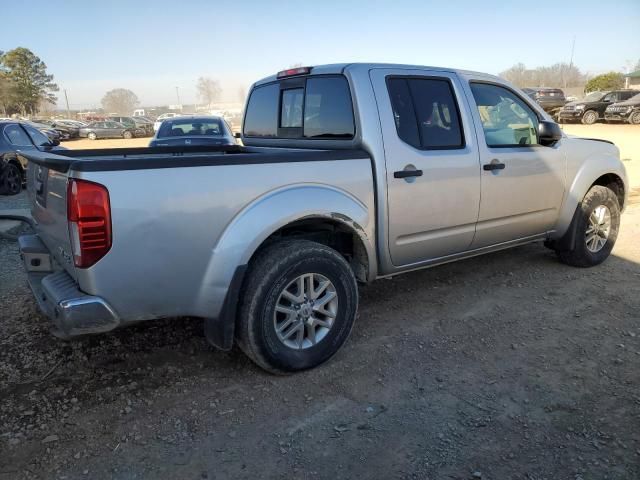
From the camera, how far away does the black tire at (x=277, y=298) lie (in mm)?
2994

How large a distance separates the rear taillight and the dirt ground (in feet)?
3.14

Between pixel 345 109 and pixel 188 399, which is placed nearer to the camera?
pixel 188 399

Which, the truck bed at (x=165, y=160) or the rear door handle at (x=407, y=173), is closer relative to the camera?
the truck bed at (x=165, y=160)

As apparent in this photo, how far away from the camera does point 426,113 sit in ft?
12.6

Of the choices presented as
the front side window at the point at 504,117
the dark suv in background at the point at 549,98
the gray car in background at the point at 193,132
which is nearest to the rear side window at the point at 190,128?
the gray car in background at the point at 193,132

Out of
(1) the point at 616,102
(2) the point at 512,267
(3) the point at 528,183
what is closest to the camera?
(3) the point at 528,183

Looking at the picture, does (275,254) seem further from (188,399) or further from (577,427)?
(577,427)

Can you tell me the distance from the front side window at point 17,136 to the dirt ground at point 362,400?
309 inches

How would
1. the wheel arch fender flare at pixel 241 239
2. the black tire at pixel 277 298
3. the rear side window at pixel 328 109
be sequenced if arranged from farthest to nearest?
the rear side window at pixel 328 109 → the black tire at pixel 277 298 → the wheel arch fender flare at pixel 241 239

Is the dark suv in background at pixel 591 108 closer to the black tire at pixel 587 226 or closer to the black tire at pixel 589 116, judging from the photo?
the black tire at pixel 589 116

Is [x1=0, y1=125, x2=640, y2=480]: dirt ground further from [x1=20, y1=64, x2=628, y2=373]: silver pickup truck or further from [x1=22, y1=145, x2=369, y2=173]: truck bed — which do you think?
[x1=22, y1=145, x2=369, y2=173]: truck bed

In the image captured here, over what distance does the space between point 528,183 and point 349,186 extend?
1949 millimetres

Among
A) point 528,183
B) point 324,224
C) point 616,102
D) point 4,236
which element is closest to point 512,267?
point 528,183

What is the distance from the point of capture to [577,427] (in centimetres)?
265
